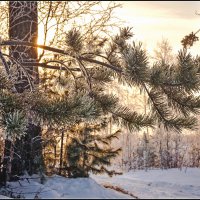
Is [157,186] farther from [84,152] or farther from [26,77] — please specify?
[26,77]

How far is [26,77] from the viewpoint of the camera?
5828mm

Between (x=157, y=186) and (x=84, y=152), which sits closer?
(x=157, y=186)

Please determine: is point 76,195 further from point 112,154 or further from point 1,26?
point 1,26

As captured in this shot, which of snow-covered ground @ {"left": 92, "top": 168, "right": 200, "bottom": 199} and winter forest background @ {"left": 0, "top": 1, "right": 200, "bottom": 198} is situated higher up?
winter forest background @ {"left": 0, "top": 1, "right": 200, "bottom": 198}

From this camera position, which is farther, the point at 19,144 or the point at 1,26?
the point at 1,26

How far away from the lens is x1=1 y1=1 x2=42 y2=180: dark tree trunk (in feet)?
17.4

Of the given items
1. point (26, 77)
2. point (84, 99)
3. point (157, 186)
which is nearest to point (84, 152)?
point (157, 186)

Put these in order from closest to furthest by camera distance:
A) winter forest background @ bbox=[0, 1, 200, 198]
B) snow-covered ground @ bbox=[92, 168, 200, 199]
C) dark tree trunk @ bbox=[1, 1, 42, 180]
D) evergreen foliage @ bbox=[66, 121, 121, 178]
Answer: snow-covered ground @ bbox=[92, 168, 200, 199] → winter forest background @ bbox=[0, 1, 200, 198] → dark tree trunk @ bbox=[1, 1, 42, 180] → evergreen foliage @ bbox=[66, 121, 121, 178]

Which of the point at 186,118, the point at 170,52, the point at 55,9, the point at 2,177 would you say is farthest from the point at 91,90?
the point at 170,52

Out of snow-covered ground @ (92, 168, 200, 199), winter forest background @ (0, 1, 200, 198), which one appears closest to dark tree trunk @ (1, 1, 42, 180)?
winter forest background @ (0, 1, 200, 198)

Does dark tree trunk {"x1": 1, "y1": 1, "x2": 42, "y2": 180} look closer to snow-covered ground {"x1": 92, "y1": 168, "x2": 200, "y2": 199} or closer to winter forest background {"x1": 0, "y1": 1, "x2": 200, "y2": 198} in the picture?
winter forest background {"x1": 0, "y1": 1, "x2": 200, "y2": 198}

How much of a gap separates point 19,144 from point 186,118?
2.32 metres

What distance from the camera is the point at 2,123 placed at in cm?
301

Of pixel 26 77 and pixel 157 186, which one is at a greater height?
pixel 26 77
